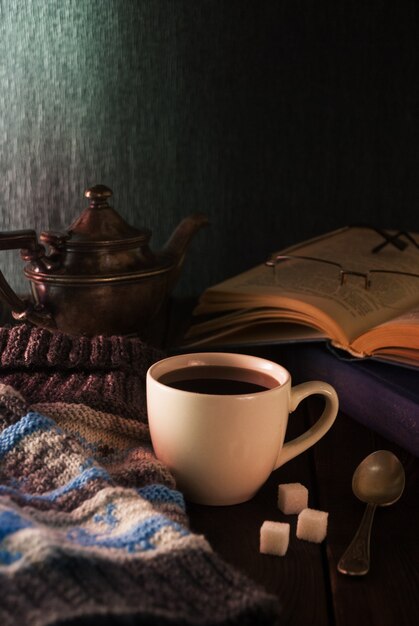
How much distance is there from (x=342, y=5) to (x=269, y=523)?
93cm

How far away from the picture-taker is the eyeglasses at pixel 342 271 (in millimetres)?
978

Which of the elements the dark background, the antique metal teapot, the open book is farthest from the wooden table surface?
the dark background

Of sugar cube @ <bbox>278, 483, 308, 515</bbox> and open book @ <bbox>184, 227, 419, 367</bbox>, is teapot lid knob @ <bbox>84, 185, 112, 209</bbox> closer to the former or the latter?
open book @ <bbox>184, 227, 419, 367</bbox>

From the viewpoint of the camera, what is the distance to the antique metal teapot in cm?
86

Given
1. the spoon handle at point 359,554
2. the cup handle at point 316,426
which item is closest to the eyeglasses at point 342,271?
the cup handle at point 316,426

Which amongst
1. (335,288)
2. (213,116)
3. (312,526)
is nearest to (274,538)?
(312,526)

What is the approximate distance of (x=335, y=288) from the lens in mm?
963

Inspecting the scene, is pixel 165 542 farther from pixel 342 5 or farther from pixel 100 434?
pixel 342 5

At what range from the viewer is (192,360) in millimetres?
664

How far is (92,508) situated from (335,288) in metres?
0.52

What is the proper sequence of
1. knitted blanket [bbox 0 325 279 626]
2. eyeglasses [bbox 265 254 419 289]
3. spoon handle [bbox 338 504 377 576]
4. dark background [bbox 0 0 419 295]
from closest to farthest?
knitted blanket [bbox 0 325 279 626]
spoon handle [bbox 338 504 377 576]
eyeglasses [bbox 265 254 419 289]
dark background [bbox 0 0 419 295]

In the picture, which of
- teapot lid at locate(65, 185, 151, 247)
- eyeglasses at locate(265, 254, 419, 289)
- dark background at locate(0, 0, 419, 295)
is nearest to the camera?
teapot lid at locate(65, 185, 151, 247)

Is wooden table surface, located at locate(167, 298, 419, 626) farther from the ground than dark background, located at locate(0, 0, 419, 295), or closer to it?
closer to it

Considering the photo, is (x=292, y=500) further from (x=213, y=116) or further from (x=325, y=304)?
(x=213, y=116)
